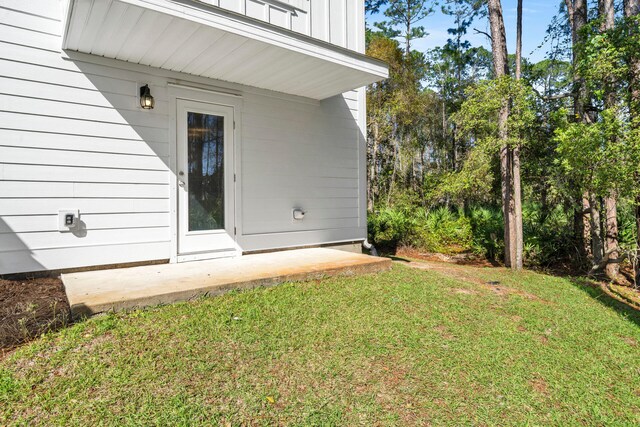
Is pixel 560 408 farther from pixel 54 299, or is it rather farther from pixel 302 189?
pixel 302 189

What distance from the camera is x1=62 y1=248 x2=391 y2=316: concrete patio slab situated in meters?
3.06

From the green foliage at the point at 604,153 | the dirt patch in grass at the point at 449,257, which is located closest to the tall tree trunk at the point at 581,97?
the green foliage at the point at 604,153

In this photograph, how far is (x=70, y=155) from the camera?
397 centimetres

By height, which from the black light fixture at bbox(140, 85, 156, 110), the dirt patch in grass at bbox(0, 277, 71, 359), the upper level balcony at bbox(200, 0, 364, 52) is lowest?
the dirt patch in grass at bbox(0, 277, 71, 359)

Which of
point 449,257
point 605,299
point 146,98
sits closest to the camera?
point 146,98

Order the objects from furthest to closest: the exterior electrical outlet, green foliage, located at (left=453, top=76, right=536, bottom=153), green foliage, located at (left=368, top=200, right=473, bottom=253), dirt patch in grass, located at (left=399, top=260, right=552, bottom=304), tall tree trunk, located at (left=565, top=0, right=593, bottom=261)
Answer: green foliage, located at (left=368, top=200, right=473, bottom=253)
tall tree trunk, located at (left=565, top=0, right=593, bottom=261)
green foliage, located at (left=453, top=76, right=536, bottom=153)
dirt patch in grass, located at (left=399, top=260, right=552, bottom=304)
the exterior electrical outlet

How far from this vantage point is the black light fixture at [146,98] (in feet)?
Answer: 14.3

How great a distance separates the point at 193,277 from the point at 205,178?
1.56m

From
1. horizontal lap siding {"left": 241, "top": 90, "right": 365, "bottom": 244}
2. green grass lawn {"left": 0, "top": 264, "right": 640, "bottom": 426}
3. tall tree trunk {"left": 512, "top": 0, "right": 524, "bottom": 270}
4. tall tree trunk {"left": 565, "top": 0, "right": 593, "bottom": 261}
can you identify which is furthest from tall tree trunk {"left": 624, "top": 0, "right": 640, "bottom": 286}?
horizontal lap siding {"left": 241, "top": 90, "right": 365, "bottom": 244}

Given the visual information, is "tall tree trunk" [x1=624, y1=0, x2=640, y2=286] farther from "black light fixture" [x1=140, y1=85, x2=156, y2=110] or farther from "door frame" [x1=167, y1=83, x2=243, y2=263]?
"black light fixture" [x1=140, y1=85, x2=156, y2=110]

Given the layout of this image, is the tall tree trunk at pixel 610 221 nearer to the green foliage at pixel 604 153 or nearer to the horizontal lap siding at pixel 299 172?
the green foliage at pixel 604 153

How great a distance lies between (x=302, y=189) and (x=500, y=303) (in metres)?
3.19

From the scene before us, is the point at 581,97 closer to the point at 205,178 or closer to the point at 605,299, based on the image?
the point at 605,299

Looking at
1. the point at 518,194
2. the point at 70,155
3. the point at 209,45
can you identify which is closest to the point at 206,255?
the point at 70,155
